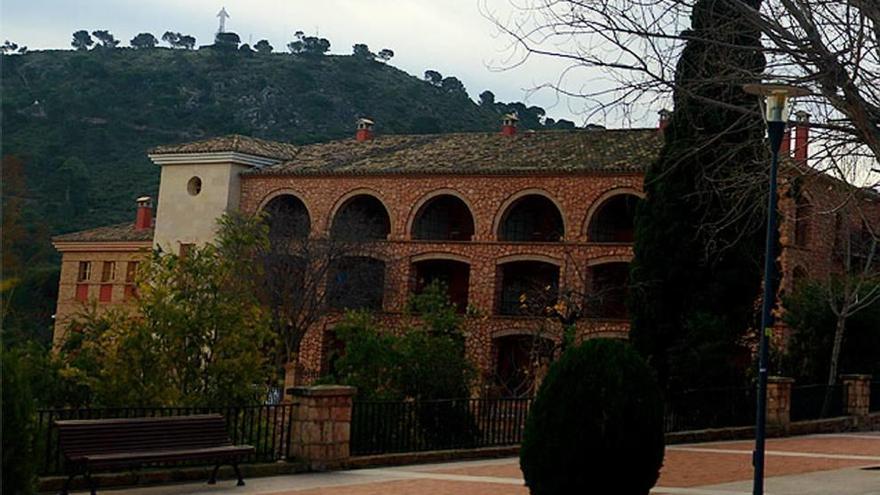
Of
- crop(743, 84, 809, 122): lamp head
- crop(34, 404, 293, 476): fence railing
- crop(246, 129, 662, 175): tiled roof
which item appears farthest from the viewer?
crop(246, 129, 662, 175): tiled roof

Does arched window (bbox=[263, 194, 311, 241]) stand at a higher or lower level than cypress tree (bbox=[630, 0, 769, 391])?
higher

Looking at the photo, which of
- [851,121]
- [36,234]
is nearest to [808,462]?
[851,121]

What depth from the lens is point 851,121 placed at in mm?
12203

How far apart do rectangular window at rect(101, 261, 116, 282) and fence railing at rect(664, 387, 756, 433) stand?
3246cm

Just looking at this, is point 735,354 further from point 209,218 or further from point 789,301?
point 209,218

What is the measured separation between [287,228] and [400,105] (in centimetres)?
4854

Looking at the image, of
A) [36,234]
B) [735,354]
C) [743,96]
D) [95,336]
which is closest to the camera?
[743,96]

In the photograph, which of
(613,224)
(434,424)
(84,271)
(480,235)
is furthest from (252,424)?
(84,271)

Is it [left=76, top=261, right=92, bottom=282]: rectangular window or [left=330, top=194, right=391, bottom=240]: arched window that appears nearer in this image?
[left=330, top=194, right=391, bottom=240]: arched window

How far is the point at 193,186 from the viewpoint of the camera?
147 feet

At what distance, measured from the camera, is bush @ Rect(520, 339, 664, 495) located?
9.79 metres

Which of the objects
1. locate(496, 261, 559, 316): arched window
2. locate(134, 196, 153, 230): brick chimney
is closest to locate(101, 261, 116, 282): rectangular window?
locate(134, 196, 153, 230): brick chimney

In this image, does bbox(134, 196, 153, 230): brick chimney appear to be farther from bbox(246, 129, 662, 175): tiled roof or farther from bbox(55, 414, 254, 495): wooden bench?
bbox(55, 414, 254, 495): wooden bench

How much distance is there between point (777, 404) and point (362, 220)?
21.4m
